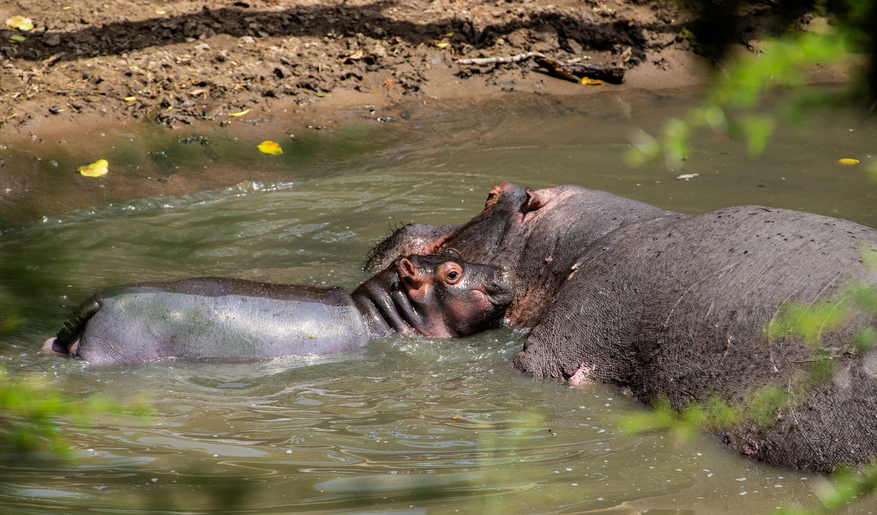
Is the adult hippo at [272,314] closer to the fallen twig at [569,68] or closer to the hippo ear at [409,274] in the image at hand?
the hippo ear at [409,274]

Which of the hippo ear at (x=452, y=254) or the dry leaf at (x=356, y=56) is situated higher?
the dry leaf at (x=356, y=56)

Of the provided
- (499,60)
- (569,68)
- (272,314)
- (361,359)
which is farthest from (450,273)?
(569,68)

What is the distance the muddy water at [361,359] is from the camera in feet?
8.94

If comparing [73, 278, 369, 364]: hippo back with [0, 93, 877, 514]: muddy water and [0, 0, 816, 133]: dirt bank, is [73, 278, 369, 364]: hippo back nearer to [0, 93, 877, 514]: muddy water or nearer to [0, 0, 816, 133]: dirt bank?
[0, 93, 877, 514]: muddy water

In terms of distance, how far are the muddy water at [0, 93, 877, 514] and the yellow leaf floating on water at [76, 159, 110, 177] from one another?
118mm

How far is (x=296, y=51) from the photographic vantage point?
9664 millimetres

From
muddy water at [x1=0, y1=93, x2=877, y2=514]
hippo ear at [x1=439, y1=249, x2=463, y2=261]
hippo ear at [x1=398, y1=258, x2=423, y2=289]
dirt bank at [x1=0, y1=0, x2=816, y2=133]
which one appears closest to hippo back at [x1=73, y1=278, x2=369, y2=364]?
muddy water at [x1=0, y1=93, x2=877, y2=514]

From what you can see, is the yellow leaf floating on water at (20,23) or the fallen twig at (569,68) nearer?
the yellow leaf floating on water at (20,23)

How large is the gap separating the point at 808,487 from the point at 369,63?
801cm

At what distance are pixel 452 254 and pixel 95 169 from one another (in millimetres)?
4308

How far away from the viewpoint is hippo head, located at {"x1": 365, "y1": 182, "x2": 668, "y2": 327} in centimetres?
450

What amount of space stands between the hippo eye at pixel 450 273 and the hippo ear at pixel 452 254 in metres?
0.17

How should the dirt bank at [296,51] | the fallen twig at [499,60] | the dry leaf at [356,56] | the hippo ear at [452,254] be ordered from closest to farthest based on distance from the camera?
the hippo ear at [452,254] → the dirt bank at [296,51] → the dry leaf at [356,56] → the fallen twig at [499,60]

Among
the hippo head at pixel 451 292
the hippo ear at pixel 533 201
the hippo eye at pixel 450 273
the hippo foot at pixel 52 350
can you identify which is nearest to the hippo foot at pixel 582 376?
the hippo head at pixel 451 292
